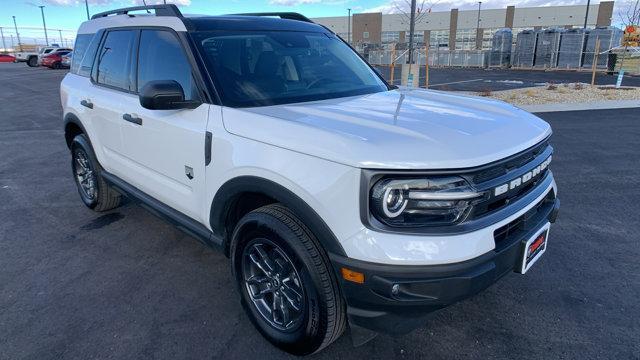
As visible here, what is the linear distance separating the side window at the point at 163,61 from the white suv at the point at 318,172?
17 mm

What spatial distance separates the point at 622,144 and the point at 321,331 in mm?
7453

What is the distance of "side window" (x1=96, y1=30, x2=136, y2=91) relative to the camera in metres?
3.72

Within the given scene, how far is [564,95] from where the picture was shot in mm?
14141

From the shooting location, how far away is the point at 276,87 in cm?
302

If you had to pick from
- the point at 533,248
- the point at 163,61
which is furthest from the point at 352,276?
the point at 163,61

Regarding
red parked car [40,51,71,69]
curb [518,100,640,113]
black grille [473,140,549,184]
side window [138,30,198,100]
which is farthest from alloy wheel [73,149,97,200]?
red parked car [40,51,71,69]

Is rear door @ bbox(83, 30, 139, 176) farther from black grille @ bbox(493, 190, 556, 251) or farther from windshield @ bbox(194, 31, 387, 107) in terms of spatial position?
black grille @ bbox(493, 190, 556, 251)

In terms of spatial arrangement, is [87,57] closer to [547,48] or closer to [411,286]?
[411,286]

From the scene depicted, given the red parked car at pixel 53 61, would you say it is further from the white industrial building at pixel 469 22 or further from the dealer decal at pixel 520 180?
the white industrial building at pixel 469 22

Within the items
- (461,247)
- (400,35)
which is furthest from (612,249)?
(400,35)

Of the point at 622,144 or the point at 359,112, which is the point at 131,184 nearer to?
the point at 359,112

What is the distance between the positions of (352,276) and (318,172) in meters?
0.51

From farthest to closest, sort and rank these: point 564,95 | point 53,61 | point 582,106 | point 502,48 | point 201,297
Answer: point 53,61
point 502,48
point 564,95
point 582,106
point 201,297

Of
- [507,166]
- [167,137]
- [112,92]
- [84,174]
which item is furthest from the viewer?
[84,174]
